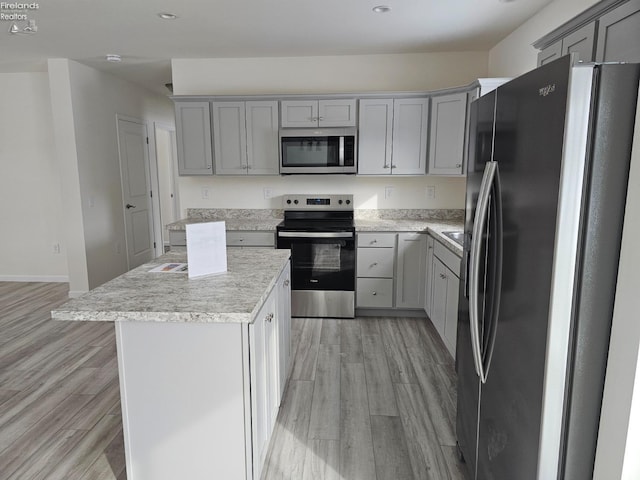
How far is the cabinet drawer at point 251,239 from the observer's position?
12.6 feet

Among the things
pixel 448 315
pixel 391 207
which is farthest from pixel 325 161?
pixel 448 315

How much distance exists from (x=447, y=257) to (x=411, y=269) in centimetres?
78

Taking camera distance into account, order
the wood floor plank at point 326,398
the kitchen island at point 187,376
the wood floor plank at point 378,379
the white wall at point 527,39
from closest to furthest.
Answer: the kitchen island at point 187,376, the wood floor plank at point 326,398, the wood floor plank at point 378,379, the white wall at point 527,39

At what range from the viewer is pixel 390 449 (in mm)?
2049

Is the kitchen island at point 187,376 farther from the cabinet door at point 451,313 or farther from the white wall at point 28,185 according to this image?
the white wall at point 28,185

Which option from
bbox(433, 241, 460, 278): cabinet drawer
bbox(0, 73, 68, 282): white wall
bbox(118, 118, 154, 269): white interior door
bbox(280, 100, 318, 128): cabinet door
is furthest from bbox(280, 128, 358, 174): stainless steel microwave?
bbox(0, 73, 68, 282): white wall

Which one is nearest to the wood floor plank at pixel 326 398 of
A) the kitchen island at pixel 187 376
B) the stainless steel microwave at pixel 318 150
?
the kitchen island at pixel 187 376

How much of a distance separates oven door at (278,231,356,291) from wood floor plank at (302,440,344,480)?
71.6 inches

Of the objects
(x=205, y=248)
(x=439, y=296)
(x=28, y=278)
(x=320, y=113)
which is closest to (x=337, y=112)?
(x=320, y=113)

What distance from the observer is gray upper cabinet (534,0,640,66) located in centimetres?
128

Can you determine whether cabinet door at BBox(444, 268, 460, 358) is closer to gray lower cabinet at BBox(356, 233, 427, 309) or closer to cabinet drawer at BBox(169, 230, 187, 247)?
gray lower cabinet at BBox(356, 233, 427, 309)

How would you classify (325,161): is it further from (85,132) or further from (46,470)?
(46,470)

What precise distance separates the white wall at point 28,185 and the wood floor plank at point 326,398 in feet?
12.8

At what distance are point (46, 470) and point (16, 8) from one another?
2947mm
